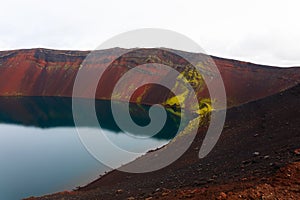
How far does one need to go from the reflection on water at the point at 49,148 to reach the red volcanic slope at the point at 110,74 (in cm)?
1916

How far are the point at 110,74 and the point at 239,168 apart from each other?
8984cm

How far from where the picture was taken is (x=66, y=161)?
3197cm

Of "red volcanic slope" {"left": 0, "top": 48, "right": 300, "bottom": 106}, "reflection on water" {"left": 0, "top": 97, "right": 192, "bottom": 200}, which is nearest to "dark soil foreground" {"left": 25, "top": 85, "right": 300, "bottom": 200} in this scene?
"reflection on water" {"left": 0, "top": 97, "right": 192, "bottom": 200}

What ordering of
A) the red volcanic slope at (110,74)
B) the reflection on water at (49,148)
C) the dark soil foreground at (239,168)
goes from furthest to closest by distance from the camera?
1. the red volcanic slope at (110,74)
2. the reflection on water at (49,148)
3. the dark soil foreground at (239,168)

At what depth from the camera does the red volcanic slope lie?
217 feet

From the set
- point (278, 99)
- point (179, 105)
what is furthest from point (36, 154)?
point (179, 105)

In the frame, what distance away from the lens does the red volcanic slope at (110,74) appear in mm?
66125

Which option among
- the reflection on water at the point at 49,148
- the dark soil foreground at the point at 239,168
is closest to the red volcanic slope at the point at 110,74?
the reflection on water at the point at 49,148

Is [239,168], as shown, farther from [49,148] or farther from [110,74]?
[110,74]

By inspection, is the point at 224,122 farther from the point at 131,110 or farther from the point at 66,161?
the point at 131,110

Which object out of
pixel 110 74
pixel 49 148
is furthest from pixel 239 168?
pixel 110 74

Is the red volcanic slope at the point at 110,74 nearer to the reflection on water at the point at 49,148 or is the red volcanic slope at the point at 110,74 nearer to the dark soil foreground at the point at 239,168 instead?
the reflection on water at the point at 49,148

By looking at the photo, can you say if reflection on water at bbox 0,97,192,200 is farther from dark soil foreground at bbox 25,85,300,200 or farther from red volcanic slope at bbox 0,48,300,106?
red volcanic slope at bbox 0,48,300,106

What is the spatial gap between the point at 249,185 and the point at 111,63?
100 meters
